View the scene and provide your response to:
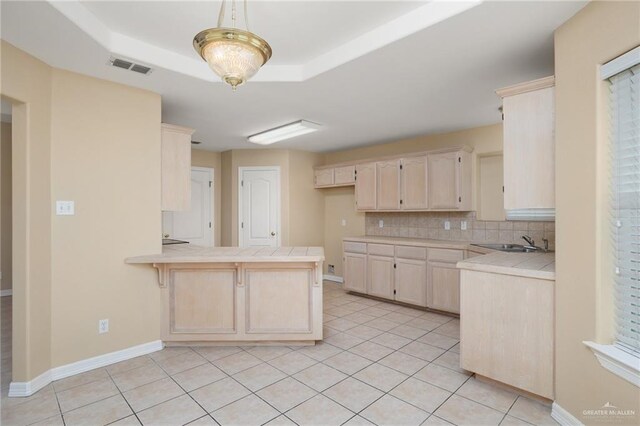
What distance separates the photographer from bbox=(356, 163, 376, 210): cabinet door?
4.92 metres

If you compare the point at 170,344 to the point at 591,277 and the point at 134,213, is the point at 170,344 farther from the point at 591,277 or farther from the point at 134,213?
the point at 591,277

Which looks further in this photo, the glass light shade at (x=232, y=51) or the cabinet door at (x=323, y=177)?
the cabinet door at (x=323, y=177)

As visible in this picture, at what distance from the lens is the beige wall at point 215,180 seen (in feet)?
18.5

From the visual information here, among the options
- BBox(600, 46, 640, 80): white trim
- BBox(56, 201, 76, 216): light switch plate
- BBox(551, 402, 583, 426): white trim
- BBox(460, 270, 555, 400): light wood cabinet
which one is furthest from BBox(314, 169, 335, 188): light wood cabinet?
BBox(551, 402, 583, 426): white trim

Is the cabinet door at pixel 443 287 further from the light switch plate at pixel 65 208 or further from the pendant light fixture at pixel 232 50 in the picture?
the light switch plate at pixel 65 208

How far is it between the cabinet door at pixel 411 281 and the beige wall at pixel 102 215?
297 cm

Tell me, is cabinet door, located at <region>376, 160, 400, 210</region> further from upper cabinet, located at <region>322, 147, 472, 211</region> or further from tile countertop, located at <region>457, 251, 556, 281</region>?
tile countertop, located at <region>457, 251, 556, 281</region>

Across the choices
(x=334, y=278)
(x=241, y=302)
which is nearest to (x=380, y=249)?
(x=334, y=278)

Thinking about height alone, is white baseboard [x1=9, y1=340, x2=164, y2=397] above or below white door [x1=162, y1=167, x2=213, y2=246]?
below

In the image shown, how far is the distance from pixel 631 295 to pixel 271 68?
2838 millimetres

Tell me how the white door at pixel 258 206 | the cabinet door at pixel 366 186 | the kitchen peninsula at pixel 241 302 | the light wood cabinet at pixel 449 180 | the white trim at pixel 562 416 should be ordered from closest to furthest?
the white trim at pixel 562 416 → the kitchen peninsula at pixel 241 302 → the light wood cabinet at pixel 449 180 → the cabinet door at pixel 366 186 → the white door at pixel 258 206

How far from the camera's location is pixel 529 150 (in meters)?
2.20

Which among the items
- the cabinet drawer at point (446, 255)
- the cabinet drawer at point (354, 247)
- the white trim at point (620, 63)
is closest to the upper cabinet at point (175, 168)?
the cabinet drawer at point (354, 247)

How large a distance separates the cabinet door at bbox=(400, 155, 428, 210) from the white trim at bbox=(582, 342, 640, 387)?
279cm
